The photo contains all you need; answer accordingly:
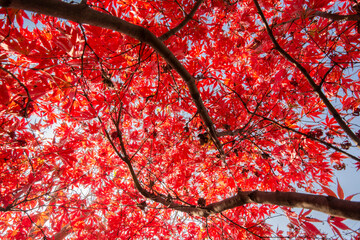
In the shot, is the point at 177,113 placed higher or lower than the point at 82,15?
higher

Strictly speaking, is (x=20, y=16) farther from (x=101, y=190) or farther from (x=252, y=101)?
(x=252, y=101)

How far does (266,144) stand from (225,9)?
8.24ft

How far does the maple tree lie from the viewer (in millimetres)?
1856

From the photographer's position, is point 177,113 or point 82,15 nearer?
point 82,15

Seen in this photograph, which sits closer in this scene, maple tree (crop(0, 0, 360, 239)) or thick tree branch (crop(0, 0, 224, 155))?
thick tree branch (crop(0, 0, 224, 155))

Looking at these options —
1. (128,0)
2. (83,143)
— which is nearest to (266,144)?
(128,0)

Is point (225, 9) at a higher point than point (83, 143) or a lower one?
higher

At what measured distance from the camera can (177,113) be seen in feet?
9.47

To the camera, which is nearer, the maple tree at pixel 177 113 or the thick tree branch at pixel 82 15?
the thick tree branch at pixel 82 15

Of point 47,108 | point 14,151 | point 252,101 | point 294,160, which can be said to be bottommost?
point 14,151

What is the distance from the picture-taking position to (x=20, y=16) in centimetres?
176

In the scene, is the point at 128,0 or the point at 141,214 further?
the point at 141,214

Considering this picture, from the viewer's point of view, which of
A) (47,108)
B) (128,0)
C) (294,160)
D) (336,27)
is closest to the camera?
(336,27)

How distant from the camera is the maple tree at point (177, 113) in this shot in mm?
1856
